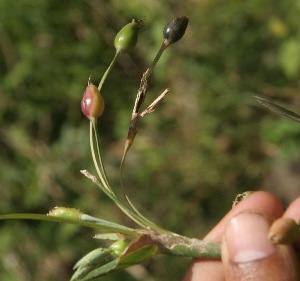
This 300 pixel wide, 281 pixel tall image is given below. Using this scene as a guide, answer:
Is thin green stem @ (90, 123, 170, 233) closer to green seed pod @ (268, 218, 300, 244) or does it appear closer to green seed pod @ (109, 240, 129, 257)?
green seed pod @ (109, 240, 129, 257)

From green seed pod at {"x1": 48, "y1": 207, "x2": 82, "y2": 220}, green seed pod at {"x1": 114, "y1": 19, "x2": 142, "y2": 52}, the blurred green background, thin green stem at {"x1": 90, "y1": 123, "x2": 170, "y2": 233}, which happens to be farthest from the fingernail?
the blurred green background

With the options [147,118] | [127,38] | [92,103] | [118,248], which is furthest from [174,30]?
[147,118]

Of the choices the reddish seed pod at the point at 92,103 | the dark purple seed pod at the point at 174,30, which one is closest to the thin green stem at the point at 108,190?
the reddish seed pod at the point at 92,103

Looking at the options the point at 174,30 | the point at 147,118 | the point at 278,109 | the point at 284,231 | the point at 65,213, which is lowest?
the point at 284,231

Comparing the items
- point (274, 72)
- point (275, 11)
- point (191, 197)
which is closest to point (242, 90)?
point (274, 72)

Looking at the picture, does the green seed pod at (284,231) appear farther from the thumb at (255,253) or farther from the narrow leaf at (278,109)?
the narrow leaf at (278,109)

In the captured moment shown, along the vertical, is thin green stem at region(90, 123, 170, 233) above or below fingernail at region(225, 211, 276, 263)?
above

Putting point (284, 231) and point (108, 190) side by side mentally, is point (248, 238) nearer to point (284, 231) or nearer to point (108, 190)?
point (284, 231)
